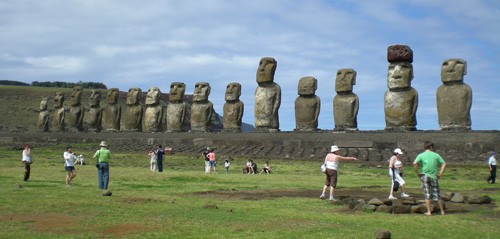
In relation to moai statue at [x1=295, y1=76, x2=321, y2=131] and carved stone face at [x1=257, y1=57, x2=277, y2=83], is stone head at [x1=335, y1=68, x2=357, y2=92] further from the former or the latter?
carved stone face at [x1=257, y1=57, x2=277, y2=83]

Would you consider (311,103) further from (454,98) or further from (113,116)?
(113,116)

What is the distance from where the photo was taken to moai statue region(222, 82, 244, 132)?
122 ft

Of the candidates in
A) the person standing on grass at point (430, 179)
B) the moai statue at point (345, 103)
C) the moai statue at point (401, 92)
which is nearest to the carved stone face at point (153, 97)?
the moai statue at point (345, 103)

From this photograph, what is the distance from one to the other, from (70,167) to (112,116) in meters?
27.9

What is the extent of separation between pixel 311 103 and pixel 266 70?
3.53m

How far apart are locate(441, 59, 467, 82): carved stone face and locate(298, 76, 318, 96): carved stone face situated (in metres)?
7.50

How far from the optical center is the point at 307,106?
33.6m

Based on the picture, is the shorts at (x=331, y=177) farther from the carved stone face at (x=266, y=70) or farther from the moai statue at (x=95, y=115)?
the moai statue at (x=95, y=115)

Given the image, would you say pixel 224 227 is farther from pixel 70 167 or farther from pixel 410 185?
pixel 410 185

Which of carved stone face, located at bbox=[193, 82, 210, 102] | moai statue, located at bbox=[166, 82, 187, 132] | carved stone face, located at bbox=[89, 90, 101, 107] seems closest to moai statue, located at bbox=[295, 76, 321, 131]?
carved stone face, located at bbox=[193, 82, 210, 102]

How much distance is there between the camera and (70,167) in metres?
18.3

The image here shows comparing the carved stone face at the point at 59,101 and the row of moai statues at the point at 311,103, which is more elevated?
the carved stone face at the point at 59,101

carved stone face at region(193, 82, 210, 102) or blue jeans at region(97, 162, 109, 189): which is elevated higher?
carved stone face at region(193, 82, 210, 102)

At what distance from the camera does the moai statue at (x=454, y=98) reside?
27891mm
